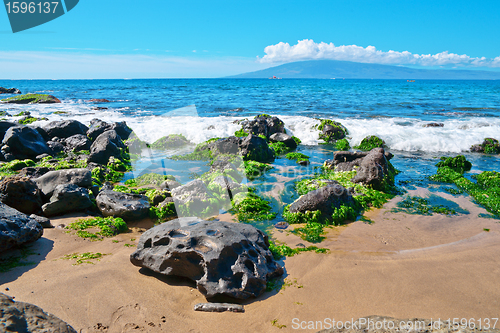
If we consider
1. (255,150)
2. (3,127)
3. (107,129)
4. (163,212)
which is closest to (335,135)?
(255,150)

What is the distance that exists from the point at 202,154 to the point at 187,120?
758 cm

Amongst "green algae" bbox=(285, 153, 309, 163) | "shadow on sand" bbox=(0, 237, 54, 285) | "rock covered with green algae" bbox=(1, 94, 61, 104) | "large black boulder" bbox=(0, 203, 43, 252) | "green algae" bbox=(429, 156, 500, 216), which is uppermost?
"rock covered with green algae" bbox=(1, 94, 61, 104)

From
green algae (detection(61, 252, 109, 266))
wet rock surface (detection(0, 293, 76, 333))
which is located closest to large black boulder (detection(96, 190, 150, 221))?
green algae (detection(61, 252, 109, 266))

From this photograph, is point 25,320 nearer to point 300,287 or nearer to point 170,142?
point 300,287

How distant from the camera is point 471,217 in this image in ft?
20.1

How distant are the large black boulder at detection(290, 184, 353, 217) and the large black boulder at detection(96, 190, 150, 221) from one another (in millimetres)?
3184

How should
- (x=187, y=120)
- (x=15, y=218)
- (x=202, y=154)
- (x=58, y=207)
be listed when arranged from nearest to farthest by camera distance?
(x=15, y=218)
(x=58, y=207)
(x=202, y=154)
(x=187, y=120)

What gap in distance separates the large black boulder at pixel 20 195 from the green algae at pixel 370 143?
40.9 feet

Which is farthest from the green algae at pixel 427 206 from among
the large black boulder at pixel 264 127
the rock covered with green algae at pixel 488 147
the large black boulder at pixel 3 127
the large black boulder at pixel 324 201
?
the large black boulder at pixel 3 127

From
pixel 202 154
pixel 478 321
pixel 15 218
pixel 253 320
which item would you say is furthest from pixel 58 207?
pixel 478 321

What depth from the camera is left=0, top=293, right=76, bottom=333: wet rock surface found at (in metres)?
2.11

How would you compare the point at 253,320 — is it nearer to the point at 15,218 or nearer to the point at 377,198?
the point at 15,218

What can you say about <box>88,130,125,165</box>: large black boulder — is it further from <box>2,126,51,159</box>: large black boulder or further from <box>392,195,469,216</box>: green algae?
<box>392,195,469,216</box>: green algae

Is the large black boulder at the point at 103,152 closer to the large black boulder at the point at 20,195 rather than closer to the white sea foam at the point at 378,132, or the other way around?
the white sea foam at the point at 378,132
